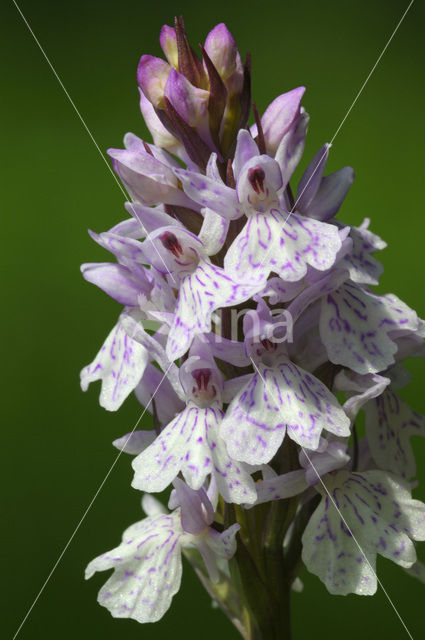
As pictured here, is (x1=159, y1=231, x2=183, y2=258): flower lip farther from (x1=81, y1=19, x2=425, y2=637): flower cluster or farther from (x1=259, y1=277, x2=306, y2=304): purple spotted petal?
(x1=259, y1=277, x2=306, y2=304): purple spotted petal

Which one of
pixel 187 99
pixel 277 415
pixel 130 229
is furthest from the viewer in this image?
pixel 130 229

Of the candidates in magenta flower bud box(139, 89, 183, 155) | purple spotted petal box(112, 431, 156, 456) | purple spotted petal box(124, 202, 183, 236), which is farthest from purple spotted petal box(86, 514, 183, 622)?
magenta flower bud box(139, 89, 183, 155)

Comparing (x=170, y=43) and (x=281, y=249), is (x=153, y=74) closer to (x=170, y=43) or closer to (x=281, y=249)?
(x=170, y=43)

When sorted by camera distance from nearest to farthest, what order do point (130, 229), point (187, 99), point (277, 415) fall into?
point (277, 415) → point (187, 99) → point (130, 229)

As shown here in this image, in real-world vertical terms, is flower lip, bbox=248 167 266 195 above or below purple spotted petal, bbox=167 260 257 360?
above

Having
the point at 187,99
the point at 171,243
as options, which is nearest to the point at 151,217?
the point at 171,243
